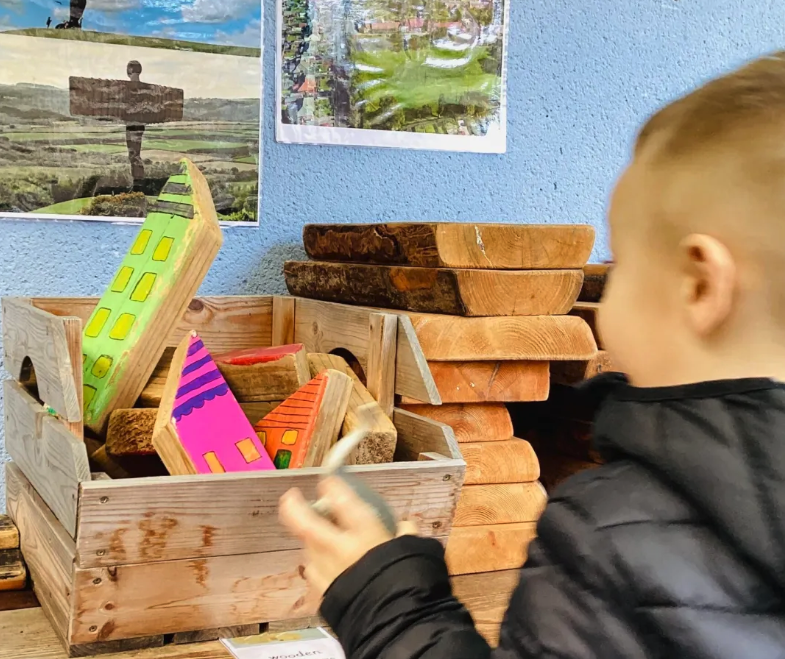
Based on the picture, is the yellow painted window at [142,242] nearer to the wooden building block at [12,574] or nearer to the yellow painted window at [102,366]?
the yellow painted window at [102,366]

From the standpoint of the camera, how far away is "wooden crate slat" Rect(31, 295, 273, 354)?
1024 millimetres

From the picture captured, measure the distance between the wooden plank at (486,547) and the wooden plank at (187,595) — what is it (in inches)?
9.3

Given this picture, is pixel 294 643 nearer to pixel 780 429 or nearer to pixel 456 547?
pixel 456 547

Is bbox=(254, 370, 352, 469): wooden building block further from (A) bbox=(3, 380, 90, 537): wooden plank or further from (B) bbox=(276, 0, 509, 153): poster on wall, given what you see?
(B) bbox=(276, 0, 509, 153): poster on wall

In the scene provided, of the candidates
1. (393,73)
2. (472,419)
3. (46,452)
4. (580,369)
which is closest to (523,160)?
(393,73)

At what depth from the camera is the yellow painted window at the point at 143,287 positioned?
0.82 metres

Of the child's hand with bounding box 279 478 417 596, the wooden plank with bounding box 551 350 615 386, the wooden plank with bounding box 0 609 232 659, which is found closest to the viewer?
the child's hand with bounding box 279 478 417 596

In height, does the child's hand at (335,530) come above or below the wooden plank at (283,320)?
above

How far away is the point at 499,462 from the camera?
92 centimetres

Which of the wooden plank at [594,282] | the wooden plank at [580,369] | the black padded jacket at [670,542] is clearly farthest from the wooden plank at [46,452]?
the wooden plank at [594,282]

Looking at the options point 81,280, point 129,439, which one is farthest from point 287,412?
point 81,280

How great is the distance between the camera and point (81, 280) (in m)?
1.06

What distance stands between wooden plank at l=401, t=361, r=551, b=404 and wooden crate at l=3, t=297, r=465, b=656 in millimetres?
84

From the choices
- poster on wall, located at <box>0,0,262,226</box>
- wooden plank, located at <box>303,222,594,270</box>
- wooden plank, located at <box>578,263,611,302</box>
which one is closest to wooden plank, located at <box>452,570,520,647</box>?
wooden plank, located at <box>303,222,594,270</box>
